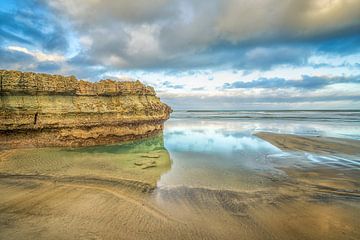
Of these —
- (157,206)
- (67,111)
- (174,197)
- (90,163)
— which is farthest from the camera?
(67,111)

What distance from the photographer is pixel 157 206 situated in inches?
192

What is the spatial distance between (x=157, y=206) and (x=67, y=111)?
28.9 ft

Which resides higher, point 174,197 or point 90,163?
point 90,163

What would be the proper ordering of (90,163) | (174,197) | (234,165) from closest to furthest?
1. (174,197)
2. (90,163)
3. (234,165)

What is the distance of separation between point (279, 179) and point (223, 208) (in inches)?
128

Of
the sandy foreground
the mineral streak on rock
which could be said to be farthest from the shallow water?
the mineral streak on rock

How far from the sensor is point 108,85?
12.8 metres

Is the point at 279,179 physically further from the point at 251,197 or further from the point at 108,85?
the point at 108,85

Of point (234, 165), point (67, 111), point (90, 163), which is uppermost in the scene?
point (67, 111)

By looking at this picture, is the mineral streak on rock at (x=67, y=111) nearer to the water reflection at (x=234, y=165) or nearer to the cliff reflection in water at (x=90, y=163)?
the cliff reflection in water at (x=90, y=163)

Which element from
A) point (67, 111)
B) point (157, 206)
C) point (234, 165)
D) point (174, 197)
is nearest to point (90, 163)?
point (67, 111)

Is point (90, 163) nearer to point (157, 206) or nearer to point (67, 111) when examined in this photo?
point (67, 111)

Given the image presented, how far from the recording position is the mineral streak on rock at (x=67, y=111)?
10.1 meters

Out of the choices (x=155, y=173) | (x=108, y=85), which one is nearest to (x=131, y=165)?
(x=155, y=173)
